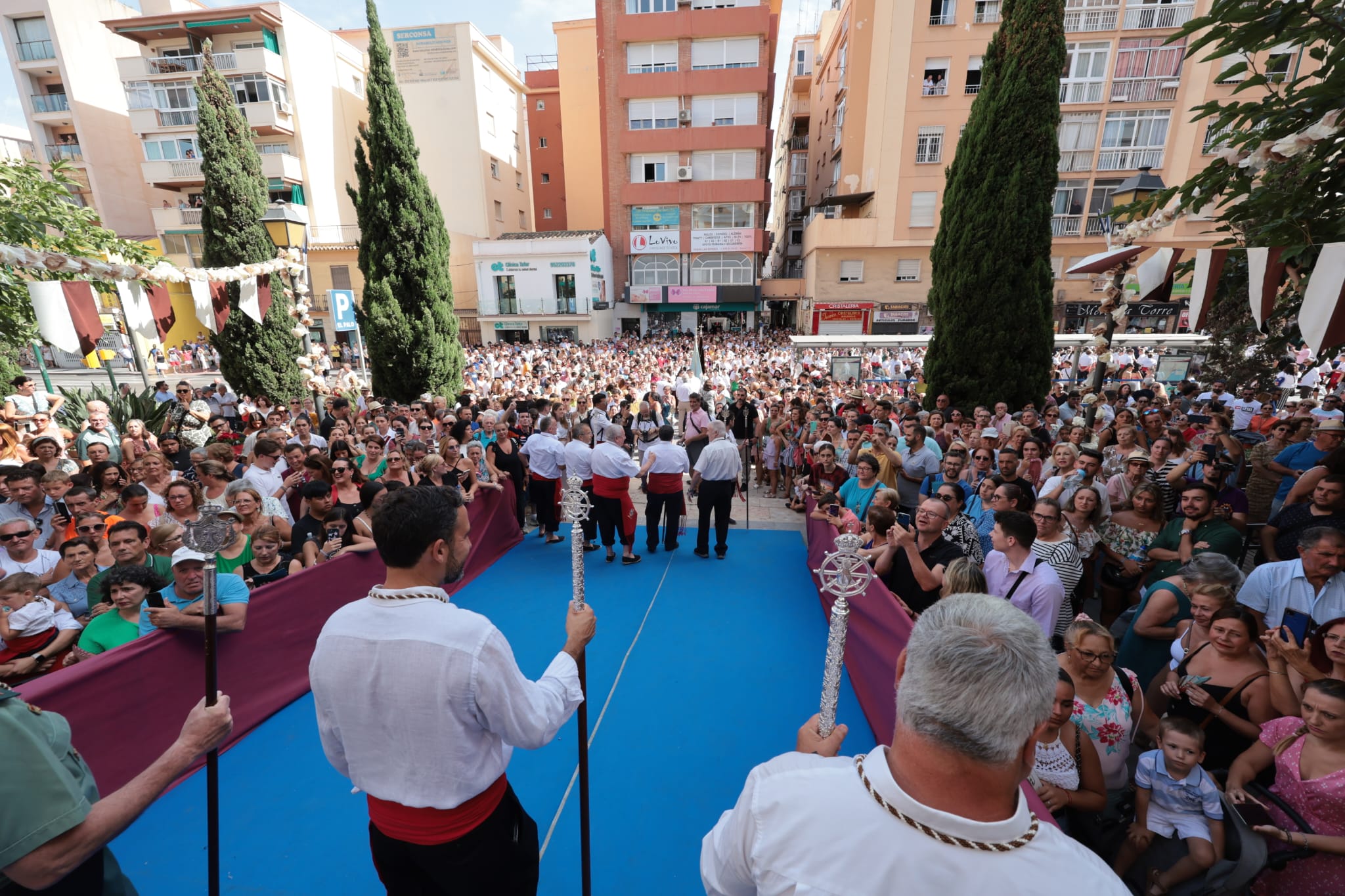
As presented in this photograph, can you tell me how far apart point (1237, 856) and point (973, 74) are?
28.2 meters

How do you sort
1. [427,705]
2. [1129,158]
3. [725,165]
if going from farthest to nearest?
[725,165], [1129,158], [427,705]

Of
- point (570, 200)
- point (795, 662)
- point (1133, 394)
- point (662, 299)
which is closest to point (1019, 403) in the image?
point (1133, 394)

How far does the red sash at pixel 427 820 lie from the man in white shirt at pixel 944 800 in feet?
3.92

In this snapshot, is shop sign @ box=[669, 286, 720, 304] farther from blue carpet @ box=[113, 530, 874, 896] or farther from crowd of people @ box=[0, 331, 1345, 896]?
blue carpet @ box=[113, 530, 874, 896]

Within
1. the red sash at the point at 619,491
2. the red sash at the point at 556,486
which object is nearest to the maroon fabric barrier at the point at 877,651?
the red sash at the point at 619,491

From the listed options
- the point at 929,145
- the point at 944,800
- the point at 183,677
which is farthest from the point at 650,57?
the point at 944,800

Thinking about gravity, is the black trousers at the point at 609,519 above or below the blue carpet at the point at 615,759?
above

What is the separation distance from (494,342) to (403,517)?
30077 mm

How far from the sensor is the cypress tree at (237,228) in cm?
1279

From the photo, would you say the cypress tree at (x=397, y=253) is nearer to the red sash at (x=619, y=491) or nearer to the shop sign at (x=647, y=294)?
the red sash at (x=619, y=491)

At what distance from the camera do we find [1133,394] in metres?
11.7

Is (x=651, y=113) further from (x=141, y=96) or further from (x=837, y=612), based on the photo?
(x=837, y=612)

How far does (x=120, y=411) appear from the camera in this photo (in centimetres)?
925

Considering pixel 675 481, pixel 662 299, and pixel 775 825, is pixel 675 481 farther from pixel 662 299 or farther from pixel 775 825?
pixel 662 299
